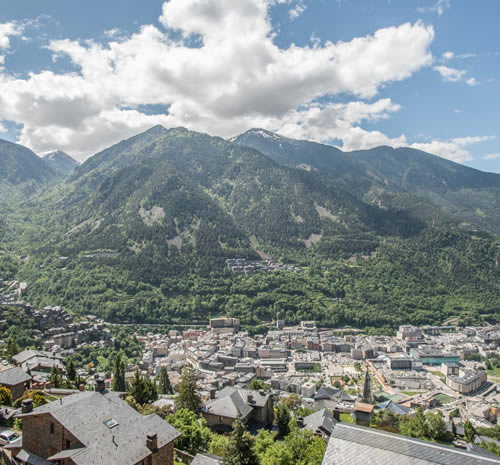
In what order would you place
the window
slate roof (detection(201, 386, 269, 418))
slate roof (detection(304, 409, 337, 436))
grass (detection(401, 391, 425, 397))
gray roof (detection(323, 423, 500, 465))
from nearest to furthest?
gray roof (detection(323, 423, 500, 465)), the window, slate roof (detection(201, 386, 269, 418)), slate roof (detection(304, 409, 337, 436)), grass (detection(401, 391, 425, 397))

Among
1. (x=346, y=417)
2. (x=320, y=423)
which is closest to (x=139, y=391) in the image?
(x=320, y=423)

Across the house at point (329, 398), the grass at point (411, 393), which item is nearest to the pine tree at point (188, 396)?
the house at point (329, 398)

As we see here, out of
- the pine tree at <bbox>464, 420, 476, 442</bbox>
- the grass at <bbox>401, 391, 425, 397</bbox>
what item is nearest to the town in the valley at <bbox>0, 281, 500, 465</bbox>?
the pine tree at <bbox>464, 420, 476, 442</bbox>

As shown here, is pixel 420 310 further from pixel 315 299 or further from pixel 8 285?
pixel 8 285

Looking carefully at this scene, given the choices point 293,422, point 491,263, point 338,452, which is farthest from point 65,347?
point 491,263

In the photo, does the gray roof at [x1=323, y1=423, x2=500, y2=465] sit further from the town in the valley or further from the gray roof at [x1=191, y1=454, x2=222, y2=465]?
the gray roof at [x1=191, y1=454, x2=222, y2=465]
